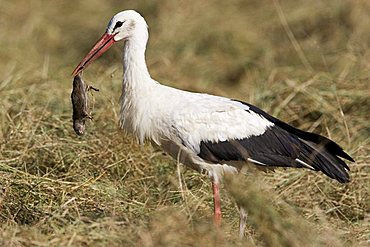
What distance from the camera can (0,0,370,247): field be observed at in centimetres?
494

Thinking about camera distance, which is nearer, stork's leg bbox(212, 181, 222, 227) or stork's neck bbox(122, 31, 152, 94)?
stork's leg bbox(212, 181, 222, 227)

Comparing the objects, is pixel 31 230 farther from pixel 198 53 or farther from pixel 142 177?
pixel 198 53

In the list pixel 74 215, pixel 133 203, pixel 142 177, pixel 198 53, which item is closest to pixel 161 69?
pixel 198 53

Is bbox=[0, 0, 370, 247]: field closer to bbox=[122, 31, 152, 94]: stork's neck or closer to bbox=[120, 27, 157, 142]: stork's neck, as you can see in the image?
bbox=[120, 27, 157, 142]: stork's neck

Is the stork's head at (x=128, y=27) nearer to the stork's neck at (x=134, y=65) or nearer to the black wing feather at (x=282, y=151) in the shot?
the stork's neck at (x=134, y=65)

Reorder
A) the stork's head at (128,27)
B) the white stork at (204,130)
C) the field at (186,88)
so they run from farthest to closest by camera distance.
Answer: the stork's head at (128,27), the white stork at (204,130), the field at (186,88)

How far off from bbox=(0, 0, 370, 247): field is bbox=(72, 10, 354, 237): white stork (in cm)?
20

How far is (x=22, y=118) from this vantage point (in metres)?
7.02

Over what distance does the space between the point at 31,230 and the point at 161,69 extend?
A: 4.57 metres

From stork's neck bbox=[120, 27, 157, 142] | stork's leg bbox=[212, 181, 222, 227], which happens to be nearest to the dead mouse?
stork's neck bbox=[120, 27, 157, 142]

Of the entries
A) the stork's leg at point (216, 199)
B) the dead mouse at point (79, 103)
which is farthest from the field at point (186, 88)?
the dead mouse at point (79, 103)

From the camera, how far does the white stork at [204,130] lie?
5.96m

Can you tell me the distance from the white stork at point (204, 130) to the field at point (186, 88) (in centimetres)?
20

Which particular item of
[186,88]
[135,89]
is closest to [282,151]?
[135,89]
